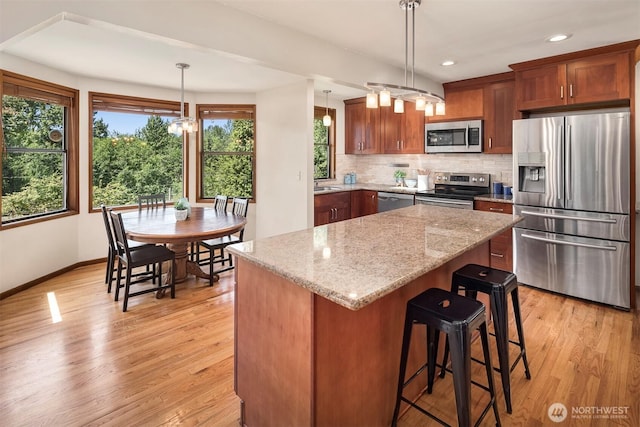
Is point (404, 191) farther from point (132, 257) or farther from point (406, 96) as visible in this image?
point (132, 257)

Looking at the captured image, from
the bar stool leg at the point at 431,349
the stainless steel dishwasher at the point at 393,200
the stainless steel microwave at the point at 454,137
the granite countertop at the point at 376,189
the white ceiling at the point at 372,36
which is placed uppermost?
the white ceiling at the point at 372,36

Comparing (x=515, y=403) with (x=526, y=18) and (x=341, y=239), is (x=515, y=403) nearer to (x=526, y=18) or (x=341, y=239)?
(x=341, y=239)

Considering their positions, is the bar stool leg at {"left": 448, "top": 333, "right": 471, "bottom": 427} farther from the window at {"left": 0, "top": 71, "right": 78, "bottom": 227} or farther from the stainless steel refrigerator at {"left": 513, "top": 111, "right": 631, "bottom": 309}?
the window at {"left": 0, "top": 71, "right": 78, "bottom": 227}

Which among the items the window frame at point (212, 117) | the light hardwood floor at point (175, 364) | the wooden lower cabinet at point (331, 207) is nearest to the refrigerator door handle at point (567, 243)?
the light hardwood floor at point (175, 364)

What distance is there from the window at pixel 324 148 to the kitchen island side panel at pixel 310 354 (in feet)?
13.8

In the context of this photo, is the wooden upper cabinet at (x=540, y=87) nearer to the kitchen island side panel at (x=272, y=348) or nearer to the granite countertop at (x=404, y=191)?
the granite countertop at (x=404, y=191)

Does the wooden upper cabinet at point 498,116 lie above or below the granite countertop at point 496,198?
above

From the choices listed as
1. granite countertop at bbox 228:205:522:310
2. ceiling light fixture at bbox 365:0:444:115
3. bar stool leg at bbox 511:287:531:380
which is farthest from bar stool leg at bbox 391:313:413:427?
ceiling light fixture at bbox 365:0:444:115

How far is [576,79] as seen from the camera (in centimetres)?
357

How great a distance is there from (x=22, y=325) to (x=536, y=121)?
200 inches

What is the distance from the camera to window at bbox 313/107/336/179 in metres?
5.89

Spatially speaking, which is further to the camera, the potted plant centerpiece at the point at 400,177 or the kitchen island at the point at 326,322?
the potted plant centerpiece at the point at 400,177

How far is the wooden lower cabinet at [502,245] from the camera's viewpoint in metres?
4.05

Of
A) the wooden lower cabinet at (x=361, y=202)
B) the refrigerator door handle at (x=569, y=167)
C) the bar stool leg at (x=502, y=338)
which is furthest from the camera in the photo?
the wooden lower cabinet at (x=361, y=202)
